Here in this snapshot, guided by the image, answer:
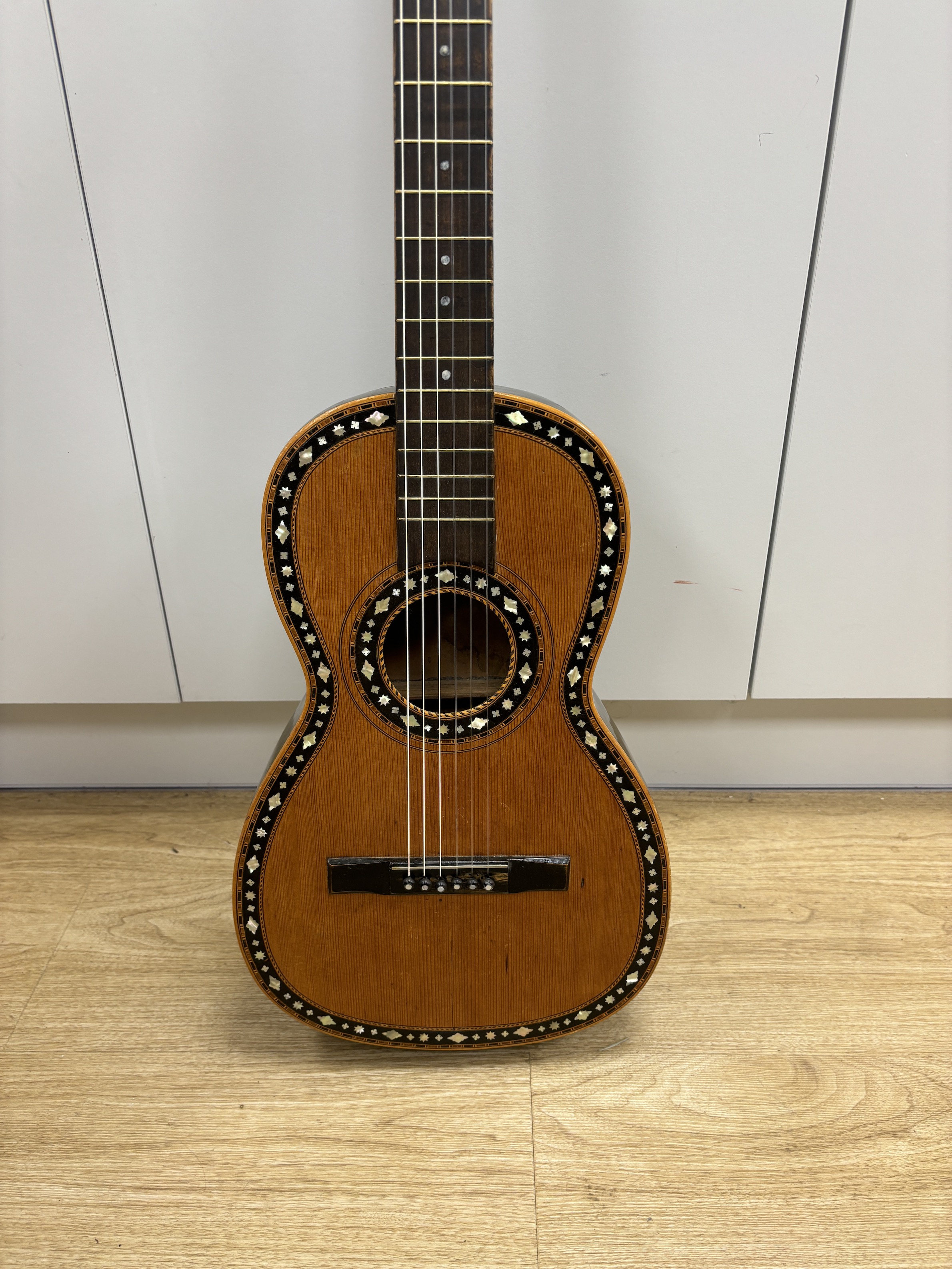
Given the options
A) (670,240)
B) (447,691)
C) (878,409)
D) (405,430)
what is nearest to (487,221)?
(405,430)

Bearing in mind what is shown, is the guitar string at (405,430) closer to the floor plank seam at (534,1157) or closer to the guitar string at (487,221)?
the guitar string at (487,221)

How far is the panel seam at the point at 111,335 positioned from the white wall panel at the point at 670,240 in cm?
47

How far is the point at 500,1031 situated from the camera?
39.2 inches

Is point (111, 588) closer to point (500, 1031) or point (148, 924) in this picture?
point (148, 924)

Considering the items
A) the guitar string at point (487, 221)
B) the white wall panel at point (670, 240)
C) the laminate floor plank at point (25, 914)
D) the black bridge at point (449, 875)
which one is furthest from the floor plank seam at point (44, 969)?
the white wall panel at point (670, 240)

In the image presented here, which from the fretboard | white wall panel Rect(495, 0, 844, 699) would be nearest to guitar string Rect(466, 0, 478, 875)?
the fretboard

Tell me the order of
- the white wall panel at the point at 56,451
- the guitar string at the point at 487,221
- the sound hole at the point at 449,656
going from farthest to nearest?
the white wall panel at the point at 56,451 → the sound hole at the point at 449,656 → the guitar string at the point at 487,221

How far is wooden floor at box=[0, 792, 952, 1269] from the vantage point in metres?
0.85

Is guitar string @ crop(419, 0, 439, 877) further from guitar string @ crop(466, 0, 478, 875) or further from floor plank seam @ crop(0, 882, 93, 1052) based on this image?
floor plank seam @ crop(0, 882, 93, 1052)

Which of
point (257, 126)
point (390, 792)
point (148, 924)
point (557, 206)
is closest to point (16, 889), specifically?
point (148, 924)

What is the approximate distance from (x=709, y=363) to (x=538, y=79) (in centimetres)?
37

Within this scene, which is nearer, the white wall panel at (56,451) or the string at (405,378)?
the string at (405,378)

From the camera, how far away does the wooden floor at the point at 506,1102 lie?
0.85 meters

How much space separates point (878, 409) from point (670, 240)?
0.33m
